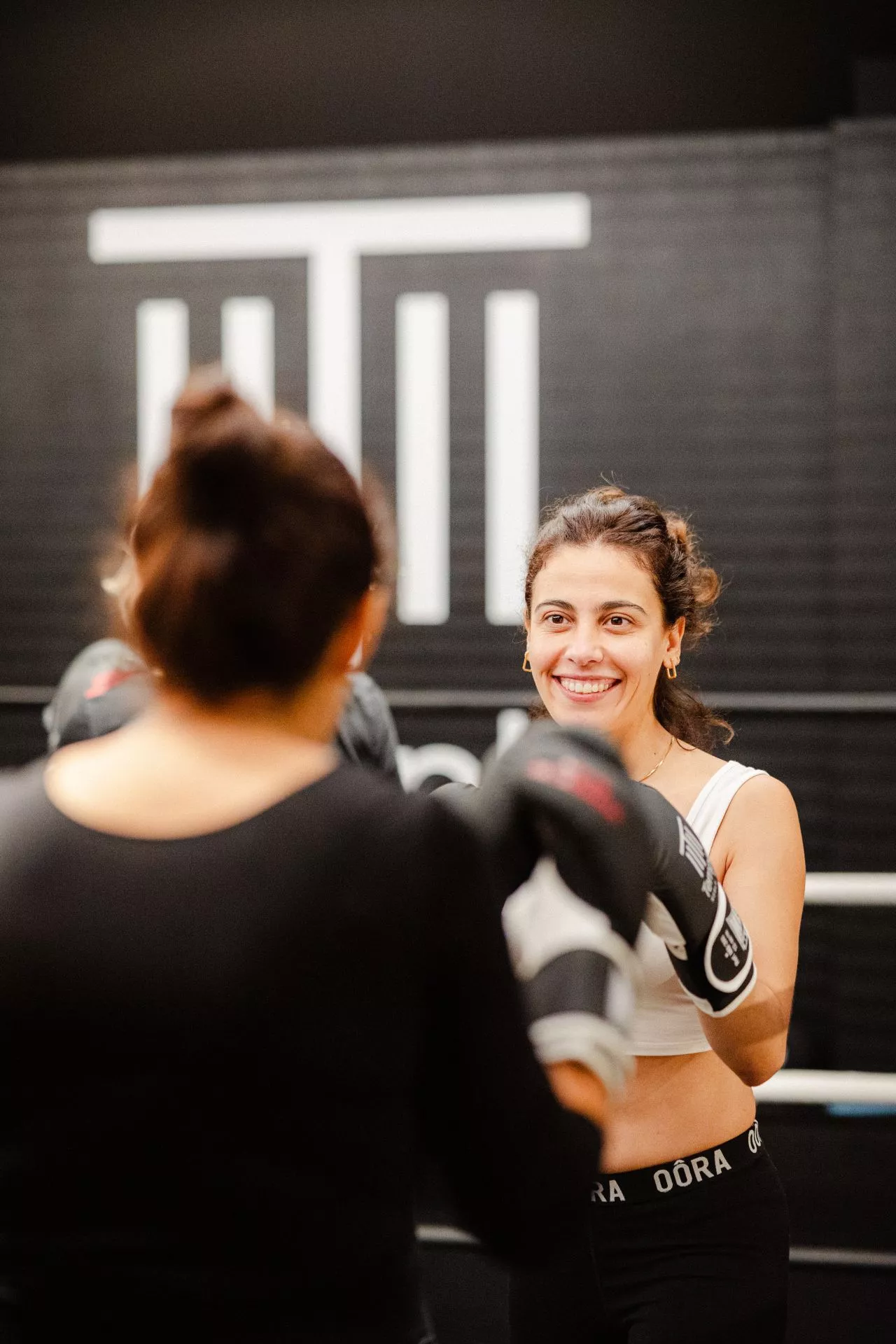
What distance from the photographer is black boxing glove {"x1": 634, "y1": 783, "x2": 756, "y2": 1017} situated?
3.17 ft

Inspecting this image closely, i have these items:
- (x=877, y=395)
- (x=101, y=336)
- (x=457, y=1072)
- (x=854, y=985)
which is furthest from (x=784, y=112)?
(x=457, y=1072)

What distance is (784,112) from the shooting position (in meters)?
3.25

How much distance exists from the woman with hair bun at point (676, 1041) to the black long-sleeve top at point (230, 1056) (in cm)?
42

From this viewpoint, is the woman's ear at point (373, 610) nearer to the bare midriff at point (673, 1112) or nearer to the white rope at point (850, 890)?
the bare midriff at point (673, 1112)

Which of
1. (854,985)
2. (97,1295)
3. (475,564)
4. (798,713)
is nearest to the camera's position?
(97,1295)

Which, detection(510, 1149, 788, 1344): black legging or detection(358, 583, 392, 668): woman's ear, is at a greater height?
detection(358, 583, 392, 668): woman's ear

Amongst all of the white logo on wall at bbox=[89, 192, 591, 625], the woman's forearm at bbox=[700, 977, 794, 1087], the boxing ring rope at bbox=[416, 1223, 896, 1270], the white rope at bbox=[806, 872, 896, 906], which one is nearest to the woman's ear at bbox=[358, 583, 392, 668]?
the woman's forearm at bbox=[700, 977, 794, 1087]

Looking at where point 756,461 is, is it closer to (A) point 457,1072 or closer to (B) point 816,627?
(B) point 816,627

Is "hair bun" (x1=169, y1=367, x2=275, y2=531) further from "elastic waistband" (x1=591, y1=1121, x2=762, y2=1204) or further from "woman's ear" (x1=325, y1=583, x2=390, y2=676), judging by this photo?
"elastic waistband" (x1=591, y1=1121, x2=762, y2=1204)

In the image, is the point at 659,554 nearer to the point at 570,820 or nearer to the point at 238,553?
the point at 570,820

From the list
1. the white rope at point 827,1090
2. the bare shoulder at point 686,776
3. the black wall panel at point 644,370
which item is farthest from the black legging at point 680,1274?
the black wall panel at point 644,370

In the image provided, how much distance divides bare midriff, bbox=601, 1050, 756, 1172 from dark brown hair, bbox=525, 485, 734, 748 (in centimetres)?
36

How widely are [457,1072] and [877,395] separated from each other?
2.86 meters

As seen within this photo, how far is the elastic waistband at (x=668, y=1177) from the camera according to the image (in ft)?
3.91
